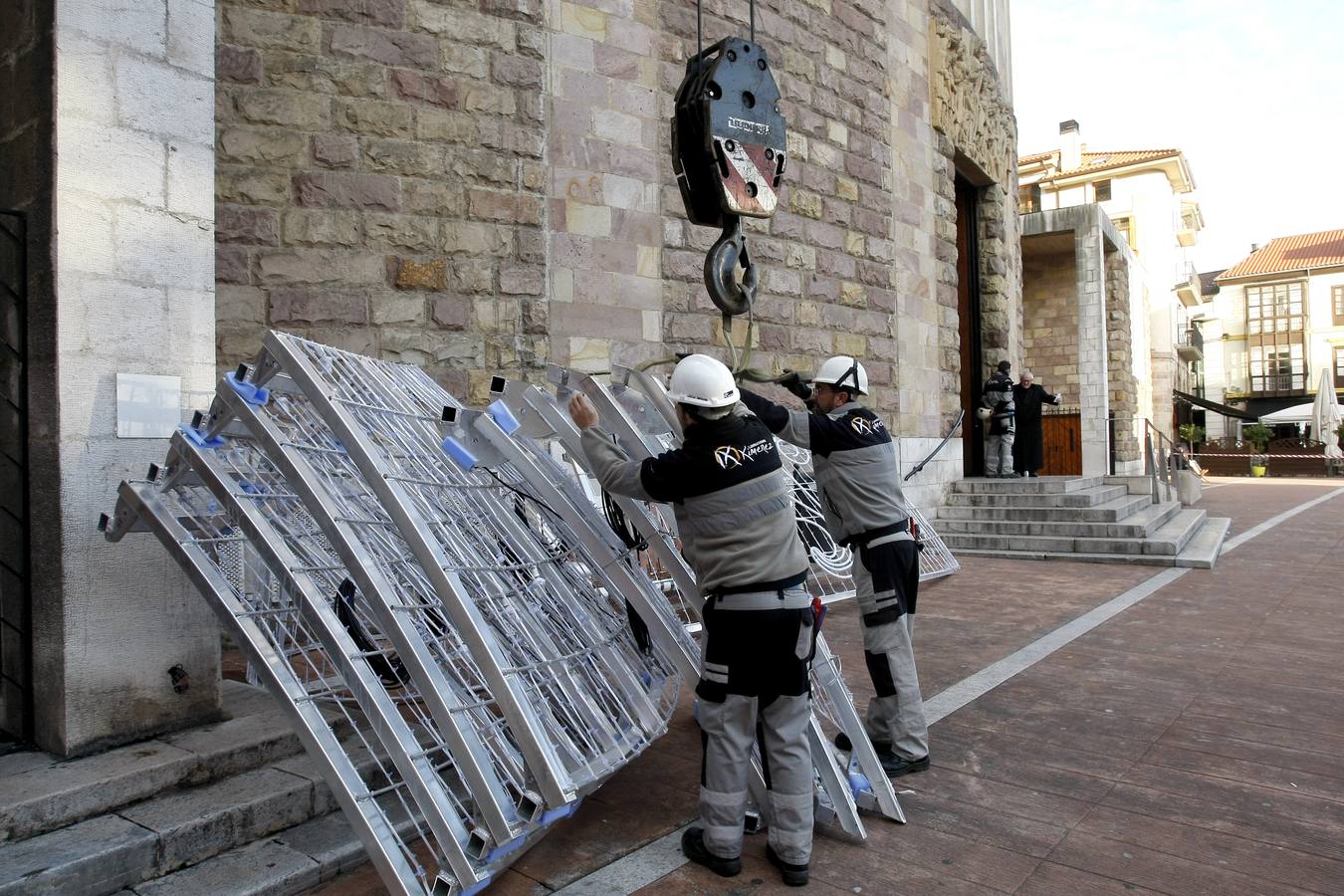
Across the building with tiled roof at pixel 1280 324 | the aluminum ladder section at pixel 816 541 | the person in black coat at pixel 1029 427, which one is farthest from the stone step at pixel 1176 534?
the building with tiled roof at pixel 1280 324

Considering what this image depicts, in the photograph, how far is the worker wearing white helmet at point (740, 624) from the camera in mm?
3064

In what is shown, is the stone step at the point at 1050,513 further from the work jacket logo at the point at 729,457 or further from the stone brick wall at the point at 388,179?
the work jacket logo at the point at 729,457

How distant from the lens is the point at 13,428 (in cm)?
354

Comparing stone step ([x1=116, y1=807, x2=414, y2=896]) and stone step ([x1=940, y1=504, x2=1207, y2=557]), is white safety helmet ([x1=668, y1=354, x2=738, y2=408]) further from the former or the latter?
stone step ([x1=940, y1=504, x2=1207, y2=557])

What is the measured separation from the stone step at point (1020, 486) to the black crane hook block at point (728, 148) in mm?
8372

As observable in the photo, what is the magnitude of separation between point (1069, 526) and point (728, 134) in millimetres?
8099

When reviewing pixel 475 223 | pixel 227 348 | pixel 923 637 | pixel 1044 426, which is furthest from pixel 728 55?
pixel 1044 426

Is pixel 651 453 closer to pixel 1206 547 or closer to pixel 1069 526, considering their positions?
pixel 1069 526

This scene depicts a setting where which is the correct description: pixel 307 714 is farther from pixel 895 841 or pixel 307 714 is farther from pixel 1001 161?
pixel 1001 161

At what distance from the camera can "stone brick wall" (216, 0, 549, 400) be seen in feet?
19.9

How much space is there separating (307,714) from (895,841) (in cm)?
203

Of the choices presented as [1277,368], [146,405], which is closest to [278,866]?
[146,405]

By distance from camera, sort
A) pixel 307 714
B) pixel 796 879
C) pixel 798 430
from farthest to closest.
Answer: pixel 798 430
pixel 796 879
pixel 307 714

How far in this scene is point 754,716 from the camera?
312 cm
